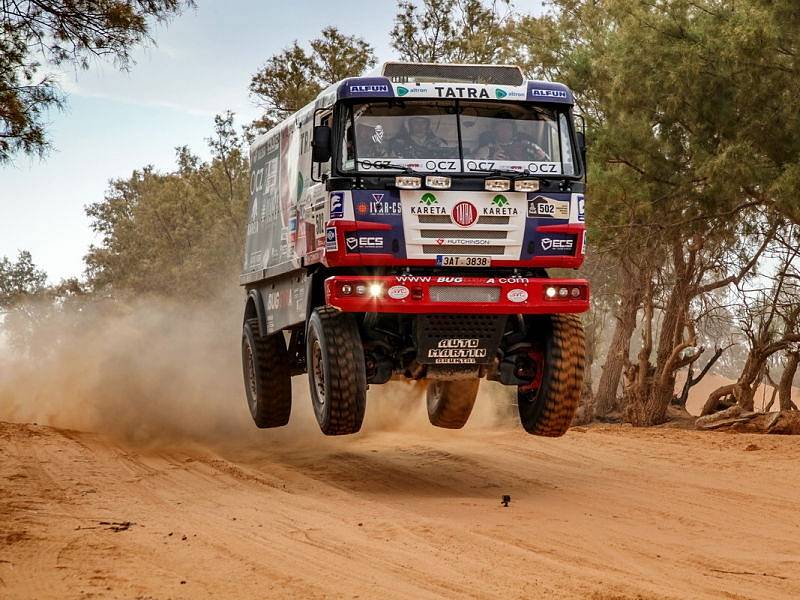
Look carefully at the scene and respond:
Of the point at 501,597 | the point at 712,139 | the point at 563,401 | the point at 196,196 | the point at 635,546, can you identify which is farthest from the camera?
the point at 196,196

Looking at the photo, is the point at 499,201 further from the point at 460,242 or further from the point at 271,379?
the point at 271,379

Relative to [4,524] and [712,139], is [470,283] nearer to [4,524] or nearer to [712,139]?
[4,524]

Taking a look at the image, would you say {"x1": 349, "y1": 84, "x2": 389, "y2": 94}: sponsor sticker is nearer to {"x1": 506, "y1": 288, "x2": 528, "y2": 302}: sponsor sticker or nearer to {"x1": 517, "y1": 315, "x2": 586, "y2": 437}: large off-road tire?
{"x1": 506, "y1": 288, "x2": 528, "y2": 302}: sponsor sticker

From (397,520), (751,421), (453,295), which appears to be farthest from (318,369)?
(751,421)

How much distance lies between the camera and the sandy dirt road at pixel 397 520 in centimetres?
747

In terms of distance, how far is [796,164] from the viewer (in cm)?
1552

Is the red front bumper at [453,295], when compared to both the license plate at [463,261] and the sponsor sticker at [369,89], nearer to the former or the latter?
the license plate at [463,261]

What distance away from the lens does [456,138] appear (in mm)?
11281

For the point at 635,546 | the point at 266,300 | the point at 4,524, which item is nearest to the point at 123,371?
the point at 266,300

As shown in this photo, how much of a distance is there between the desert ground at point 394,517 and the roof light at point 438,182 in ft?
9.93

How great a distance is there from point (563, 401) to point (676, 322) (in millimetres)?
10718

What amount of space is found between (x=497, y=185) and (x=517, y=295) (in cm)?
107

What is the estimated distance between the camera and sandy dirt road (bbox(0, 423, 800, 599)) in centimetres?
747

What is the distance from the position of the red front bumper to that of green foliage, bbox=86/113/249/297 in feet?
99.8
